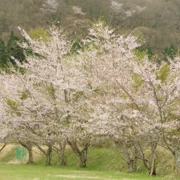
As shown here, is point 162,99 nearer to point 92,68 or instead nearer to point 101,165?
point 92,68

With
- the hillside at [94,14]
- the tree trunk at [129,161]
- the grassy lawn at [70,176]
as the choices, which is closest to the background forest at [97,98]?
the tree trunk at [129,161]

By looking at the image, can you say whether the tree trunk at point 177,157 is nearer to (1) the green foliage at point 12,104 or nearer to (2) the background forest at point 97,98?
(2) the background forest at point 97,98

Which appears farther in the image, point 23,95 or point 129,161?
point 23,95

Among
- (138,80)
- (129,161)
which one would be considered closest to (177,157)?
(138,80)

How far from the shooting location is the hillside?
8712cm

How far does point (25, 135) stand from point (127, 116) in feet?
35.9

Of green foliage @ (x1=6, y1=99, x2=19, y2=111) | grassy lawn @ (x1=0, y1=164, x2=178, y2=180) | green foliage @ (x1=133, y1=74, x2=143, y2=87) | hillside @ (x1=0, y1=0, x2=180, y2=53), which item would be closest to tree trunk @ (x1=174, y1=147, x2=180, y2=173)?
grassy lawn @ (x1=0, y1=164, x2=178, y2=180)

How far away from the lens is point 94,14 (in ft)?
331

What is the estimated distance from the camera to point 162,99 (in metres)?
15.3

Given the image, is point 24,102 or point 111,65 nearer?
point 111,65

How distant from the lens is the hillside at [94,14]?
8712 cm

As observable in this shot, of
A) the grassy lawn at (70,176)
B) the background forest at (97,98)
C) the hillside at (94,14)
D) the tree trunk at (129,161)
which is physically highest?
the hillside at (94,14)

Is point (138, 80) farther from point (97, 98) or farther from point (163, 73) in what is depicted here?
point (97, 98)

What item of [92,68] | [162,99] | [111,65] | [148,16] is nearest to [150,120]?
[162,99]
